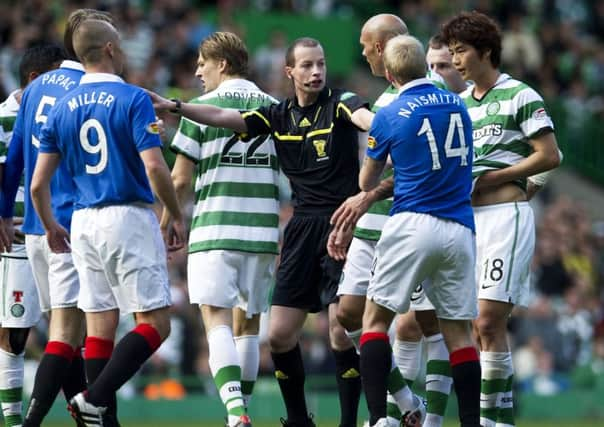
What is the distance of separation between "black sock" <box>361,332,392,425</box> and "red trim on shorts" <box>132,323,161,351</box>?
4.45ft

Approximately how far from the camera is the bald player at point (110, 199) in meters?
9.14

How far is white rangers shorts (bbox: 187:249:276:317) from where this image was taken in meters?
10.0

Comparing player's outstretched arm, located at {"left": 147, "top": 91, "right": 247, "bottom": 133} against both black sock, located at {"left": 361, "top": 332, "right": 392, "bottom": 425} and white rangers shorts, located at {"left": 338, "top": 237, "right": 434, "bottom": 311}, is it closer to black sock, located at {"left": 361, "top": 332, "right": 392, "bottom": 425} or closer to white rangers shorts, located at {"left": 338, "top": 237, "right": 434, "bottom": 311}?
white rangers shorts, located at {"left": 338, "top": 237, "right": 434, "bottom": 311}

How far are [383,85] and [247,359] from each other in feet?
49.1

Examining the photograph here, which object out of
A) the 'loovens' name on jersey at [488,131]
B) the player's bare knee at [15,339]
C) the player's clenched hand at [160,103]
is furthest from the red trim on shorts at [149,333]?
the 'loovens' name on jersey at [488,131]

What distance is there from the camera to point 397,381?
389 inches

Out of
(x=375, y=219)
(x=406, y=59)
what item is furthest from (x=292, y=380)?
(x=406, y=59)

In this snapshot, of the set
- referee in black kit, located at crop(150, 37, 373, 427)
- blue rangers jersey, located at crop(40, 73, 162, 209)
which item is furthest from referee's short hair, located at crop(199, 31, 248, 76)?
blue rangers jersey, located at crop(40, 73, 162, 209)

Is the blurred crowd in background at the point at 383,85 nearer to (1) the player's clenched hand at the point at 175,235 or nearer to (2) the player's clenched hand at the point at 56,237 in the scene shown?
Answer: (1) the player's clenched hand at the point at 175,235

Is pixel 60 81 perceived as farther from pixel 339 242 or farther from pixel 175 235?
pixel 339 242

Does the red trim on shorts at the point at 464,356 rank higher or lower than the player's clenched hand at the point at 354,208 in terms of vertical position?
lower

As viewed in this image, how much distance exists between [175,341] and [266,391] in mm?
1399

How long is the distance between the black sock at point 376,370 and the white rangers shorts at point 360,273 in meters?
0.67

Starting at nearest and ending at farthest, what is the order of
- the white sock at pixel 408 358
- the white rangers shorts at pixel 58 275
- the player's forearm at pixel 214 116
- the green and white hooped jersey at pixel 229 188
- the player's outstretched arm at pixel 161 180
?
the player's outstretched arm at pixel 161 180
the player's forearm at pixel 214 116
the white rangers shorts at pixel 58 275
the green and white hooped jersey at pixel 229 188
the white sock at pixel 408 358
